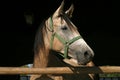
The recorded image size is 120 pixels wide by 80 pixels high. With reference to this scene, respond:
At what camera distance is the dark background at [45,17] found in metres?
8.70

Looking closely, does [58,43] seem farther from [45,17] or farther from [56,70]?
[45,17]

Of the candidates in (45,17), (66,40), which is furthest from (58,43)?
(45,17)

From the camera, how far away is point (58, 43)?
4.90 m

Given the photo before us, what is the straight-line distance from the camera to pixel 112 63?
1165cm

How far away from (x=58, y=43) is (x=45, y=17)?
3709 mm

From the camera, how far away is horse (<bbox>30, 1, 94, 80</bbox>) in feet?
15.6

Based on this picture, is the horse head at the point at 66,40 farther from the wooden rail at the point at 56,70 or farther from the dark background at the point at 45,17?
the dark background at the point at 45,17

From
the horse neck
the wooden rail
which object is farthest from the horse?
the wooden rail

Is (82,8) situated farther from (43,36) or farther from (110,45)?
(43,36)

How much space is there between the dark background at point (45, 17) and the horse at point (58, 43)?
3269 millimetres

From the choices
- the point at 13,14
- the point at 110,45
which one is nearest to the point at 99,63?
the point at 110,45

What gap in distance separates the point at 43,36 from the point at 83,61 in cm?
66

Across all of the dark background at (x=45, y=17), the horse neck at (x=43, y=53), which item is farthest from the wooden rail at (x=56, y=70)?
the dark background at (x=45, y=17)

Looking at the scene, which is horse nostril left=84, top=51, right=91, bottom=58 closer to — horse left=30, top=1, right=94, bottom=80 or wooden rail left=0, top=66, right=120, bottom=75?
horse left=30, top=1, right=94, bottom=80
